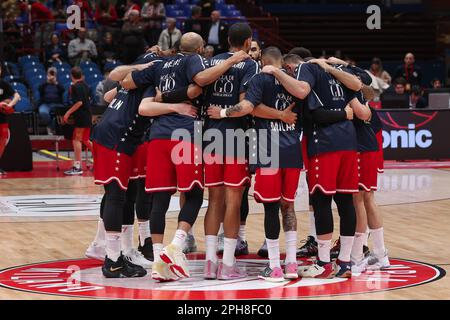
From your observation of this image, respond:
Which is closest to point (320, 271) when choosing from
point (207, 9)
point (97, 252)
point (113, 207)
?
point (113, 207)

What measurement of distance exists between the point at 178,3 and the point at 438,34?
26.9ft

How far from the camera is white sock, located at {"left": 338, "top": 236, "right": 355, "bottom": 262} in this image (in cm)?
828

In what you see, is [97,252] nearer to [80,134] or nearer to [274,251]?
[274,251]

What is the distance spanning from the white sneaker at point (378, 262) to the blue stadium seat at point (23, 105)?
1386 cm

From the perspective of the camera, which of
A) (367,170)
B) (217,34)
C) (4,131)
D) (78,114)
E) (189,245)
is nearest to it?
(367,170)

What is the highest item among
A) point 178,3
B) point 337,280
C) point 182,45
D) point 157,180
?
point 178,3

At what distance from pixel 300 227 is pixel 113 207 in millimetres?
3421

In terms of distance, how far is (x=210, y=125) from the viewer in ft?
27.5

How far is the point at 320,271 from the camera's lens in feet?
27.2

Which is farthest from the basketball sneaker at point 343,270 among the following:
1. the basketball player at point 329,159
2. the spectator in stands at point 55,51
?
the spectator in stands at point 55,51

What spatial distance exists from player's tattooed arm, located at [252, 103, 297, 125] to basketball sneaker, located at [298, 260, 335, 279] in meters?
1.19

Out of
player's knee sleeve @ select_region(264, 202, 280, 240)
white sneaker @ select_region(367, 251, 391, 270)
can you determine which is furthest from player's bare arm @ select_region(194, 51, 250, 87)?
white sneaker @ select_region(367, 251, 391, 270)
